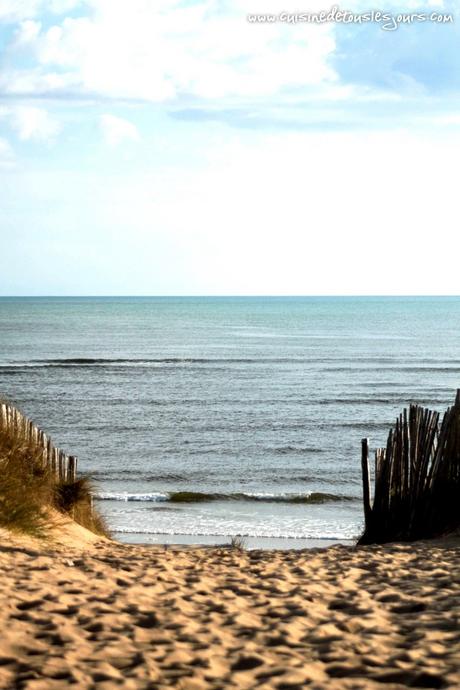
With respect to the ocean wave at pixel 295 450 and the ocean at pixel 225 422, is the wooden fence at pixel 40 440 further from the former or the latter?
the ocean wave at pixel 295 450

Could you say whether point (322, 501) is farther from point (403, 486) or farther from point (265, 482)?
point (403, 486)

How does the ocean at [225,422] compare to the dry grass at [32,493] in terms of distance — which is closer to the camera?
the dry grass at [32,493]

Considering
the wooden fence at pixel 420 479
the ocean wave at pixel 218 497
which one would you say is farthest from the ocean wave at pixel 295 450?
the wooden fence at pixel 420 479

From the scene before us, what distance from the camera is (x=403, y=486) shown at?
9461 millimetres

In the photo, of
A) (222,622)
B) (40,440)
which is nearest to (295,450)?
(40,440)

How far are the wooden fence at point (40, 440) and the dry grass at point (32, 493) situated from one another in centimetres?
7

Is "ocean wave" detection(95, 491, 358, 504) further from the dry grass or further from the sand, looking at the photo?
the sand

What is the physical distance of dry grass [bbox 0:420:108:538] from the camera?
7.88 meters

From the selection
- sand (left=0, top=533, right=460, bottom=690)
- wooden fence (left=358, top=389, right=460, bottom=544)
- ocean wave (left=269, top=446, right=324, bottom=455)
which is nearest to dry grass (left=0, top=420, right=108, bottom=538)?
sand (left=0, top=533, right=460, bottom=690)

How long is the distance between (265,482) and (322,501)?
1.55m

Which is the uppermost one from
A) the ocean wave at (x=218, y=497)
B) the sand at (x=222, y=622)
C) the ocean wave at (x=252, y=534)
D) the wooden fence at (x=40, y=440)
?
the wooden fence at (x=40, y=440)

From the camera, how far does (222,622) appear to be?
5.03 meters

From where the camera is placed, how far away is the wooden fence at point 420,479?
9.02 m

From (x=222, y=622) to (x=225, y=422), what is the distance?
680 inches
